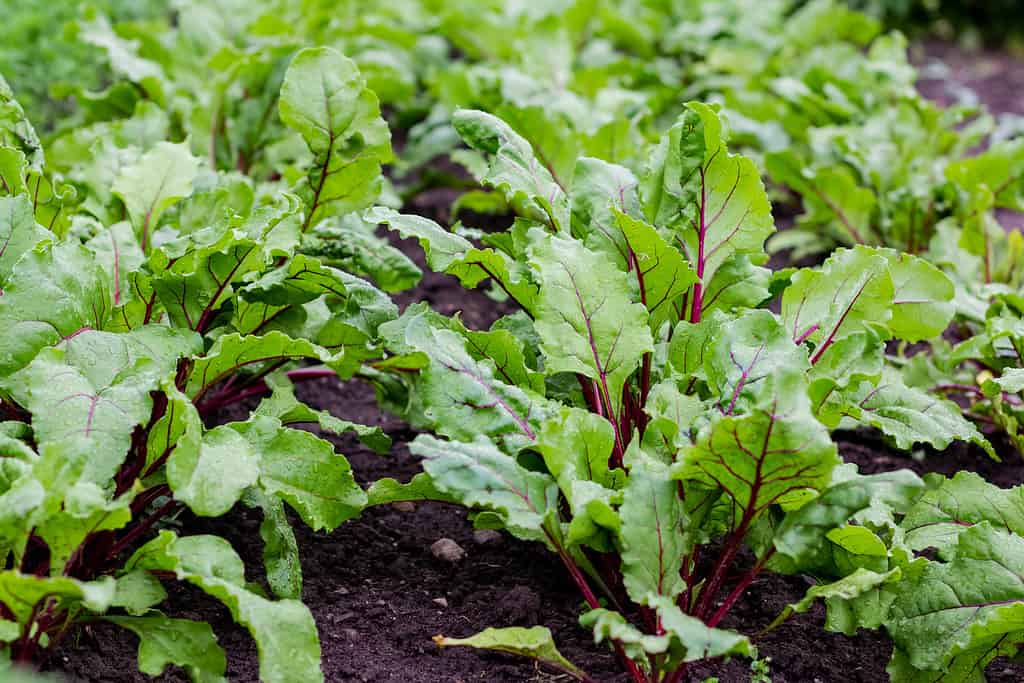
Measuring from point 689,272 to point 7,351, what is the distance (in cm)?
129

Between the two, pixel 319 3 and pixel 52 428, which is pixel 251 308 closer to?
pixel 52 428

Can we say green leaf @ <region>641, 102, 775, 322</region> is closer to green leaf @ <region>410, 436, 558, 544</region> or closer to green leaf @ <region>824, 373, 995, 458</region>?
green leaf @ <region>824, 373, 995, 458</region>

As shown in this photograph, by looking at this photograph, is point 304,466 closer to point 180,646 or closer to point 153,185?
point 180,646

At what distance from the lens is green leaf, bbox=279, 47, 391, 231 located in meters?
2.36

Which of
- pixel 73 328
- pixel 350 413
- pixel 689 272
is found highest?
pixel 689 272

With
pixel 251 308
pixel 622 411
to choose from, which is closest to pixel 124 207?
pixel 251 308

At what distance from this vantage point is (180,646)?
182 centimetres

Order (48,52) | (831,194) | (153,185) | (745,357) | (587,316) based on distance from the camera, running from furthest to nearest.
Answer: (48,52) → (831,194) → (153,185) → (587,316) → (745,357)

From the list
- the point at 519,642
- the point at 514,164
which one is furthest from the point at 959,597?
the point at 514,164

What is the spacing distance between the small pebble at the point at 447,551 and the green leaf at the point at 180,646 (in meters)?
0.61

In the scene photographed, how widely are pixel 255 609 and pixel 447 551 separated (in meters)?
0.69

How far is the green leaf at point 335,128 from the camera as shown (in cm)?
236

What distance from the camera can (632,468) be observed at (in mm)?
1850

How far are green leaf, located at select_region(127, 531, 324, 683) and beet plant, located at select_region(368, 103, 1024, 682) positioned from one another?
26 cm
